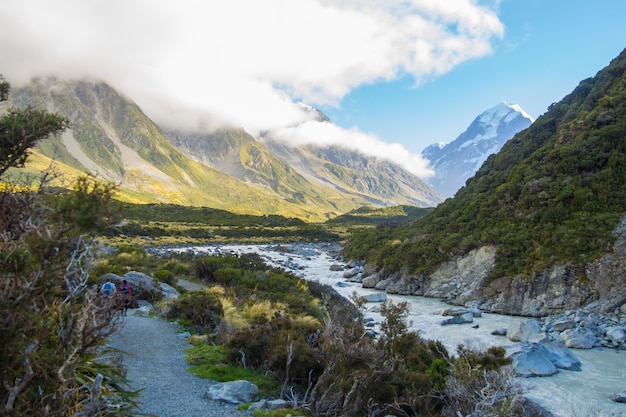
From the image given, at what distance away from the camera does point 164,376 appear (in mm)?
10961

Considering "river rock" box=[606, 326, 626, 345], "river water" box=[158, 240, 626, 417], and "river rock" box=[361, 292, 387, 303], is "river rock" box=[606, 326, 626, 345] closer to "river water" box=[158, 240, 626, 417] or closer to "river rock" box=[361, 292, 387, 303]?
"river water" box=[158, 240, 626, 417]

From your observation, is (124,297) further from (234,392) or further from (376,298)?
(376,298)

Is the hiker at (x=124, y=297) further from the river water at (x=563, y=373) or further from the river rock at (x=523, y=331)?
the river rock at (x=523, y=331)

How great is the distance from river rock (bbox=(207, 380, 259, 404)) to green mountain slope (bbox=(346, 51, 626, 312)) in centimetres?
2154

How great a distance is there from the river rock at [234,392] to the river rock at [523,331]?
14773 mm

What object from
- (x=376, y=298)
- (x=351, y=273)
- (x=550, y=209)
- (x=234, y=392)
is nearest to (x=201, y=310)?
(x=234, y=392)

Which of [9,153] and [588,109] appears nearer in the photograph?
[9,153]

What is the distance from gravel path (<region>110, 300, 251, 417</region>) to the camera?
890 centimetres

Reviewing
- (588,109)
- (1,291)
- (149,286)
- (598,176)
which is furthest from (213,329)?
(588,109)

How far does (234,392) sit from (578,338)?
1653 cm

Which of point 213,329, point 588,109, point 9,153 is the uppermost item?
point 588,109

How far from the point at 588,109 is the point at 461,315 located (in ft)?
94.2

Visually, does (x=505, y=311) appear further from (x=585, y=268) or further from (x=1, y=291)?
(x=1, y=291)

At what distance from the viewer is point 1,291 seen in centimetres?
409
